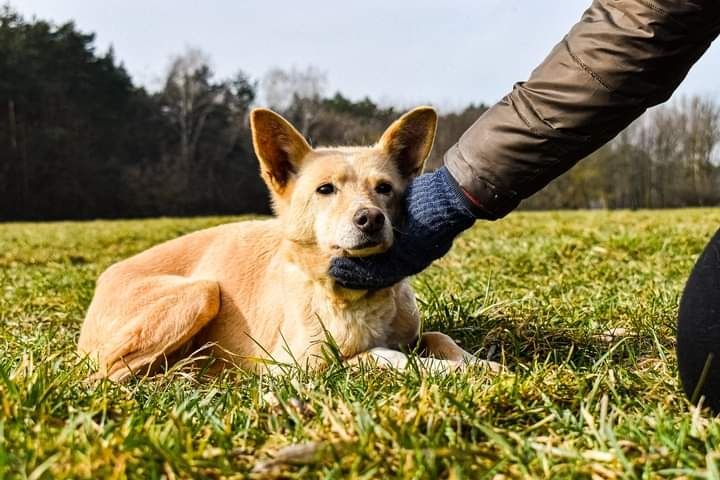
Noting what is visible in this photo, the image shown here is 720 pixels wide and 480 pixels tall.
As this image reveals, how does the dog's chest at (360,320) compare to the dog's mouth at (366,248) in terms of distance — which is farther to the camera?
the dog's chest at (360,320)

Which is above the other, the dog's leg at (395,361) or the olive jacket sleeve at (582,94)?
the olive jacket sleeve at (582,94)

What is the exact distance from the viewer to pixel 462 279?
646 cm

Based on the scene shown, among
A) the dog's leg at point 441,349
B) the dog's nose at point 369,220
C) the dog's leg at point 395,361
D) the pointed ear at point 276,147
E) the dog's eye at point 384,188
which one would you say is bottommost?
the dog's leg at point 441,349

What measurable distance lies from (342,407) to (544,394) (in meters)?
0.69

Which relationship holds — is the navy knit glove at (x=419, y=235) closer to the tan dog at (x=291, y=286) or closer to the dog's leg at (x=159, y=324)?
the tan dog at (x=291, y=286)

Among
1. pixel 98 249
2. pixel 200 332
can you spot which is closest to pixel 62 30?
pixel 98 249

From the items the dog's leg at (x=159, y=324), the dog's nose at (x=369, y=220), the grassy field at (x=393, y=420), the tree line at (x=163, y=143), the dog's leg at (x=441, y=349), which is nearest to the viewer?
the grassy field at (x=393, y=420)

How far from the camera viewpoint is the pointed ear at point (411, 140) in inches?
144

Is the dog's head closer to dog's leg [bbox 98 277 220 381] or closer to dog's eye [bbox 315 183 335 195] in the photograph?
dog's eye [bbox 315 183 335 195]

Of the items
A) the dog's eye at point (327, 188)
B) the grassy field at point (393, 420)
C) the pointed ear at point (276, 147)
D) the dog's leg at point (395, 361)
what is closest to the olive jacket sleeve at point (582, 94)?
the dog's leg at point (395, 361)

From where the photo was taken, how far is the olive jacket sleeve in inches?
89.6

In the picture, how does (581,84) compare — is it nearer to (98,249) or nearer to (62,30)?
(98,249)

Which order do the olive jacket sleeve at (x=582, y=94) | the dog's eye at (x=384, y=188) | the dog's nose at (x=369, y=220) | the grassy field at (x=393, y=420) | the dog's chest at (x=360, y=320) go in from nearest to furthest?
1. the grassy field at (x=393, y=420)
2. the olive jacket sleeve at (x=582, y=94)
3. the dog's nose at (x=369, y=220)
4. the dog's chest at (x=360, y=320)
5. the dog's eye at (x=384, y=188)

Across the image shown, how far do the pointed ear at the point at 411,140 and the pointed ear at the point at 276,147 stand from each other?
47 centimetres
